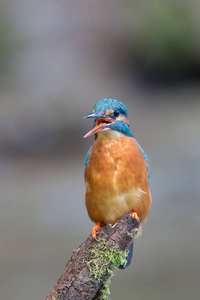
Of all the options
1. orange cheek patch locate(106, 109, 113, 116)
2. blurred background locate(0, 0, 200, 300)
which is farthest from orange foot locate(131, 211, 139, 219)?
blurred background locate(0, 0, 200, 300)

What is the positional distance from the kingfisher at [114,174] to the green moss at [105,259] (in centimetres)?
13

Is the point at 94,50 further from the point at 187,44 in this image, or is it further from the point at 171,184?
the point at 171,184

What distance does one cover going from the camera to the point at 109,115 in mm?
2342

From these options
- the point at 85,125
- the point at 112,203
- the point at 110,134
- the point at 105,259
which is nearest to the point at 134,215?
the point at 112,203

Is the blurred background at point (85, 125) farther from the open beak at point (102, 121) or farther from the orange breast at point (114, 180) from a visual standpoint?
the open beak at point (102, 121)

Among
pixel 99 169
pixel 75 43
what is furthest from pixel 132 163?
pixel 75 43

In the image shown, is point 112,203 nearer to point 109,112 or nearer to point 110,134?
point 110,134

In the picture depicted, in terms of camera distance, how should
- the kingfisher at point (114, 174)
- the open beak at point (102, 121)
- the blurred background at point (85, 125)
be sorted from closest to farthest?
the open beak at point (102, 121) < the kingfisher at point (114, 174) < the blurred background at point (85, 125)

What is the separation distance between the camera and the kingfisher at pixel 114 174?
2.38 metres

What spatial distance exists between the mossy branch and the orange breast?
0.11 meters

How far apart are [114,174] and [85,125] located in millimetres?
5378

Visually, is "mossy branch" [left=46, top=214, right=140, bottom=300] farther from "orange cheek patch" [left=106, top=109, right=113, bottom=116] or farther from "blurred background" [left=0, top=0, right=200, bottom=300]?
"blurred background" [left=0, top=0, right=200, bottom=300]

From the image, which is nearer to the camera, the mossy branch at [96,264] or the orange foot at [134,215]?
the mossy branch at [96,264]

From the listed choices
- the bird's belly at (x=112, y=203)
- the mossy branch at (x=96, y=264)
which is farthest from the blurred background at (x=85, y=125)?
the mossy branch at (x=96, y=264)
